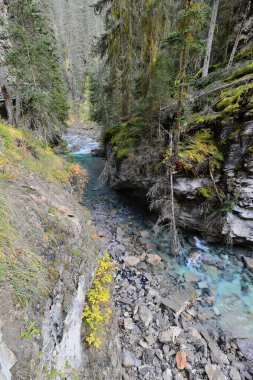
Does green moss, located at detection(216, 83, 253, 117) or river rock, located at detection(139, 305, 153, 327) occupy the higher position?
green moss, located at detection(216, 83, 253, 117)

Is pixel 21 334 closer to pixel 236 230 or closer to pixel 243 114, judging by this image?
pixel 236 230

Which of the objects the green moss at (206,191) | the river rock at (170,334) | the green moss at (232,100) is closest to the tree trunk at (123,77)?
the green moss at (232,100)

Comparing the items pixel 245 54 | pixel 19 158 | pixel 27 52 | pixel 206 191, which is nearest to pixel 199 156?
pixel 206 191

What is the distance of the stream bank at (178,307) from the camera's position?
4.26 metres

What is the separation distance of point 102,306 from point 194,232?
16.8 ft

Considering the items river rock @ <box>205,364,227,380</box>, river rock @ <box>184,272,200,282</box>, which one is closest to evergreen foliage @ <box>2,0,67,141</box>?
river rock @ <box>184,272,200,282</box>

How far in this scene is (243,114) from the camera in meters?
6.61

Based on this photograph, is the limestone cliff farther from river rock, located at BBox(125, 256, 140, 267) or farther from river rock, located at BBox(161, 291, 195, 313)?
A: river rock, located at BBox(161, 291, 195, 313)

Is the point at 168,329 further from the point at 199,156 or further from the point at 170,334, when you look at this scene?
the point at 199,156

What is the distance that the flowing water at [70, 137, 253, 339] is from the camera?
542 cm

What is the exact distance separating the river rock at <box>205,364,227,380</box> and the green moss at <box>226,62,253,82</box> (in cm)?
1024

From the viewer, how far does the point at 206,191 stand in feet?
23.2

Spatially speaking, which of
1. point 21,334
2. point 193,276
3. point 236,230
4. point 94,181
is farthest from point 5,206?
point 94,181

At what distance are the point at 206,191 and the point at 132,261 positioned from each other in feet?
12.5
